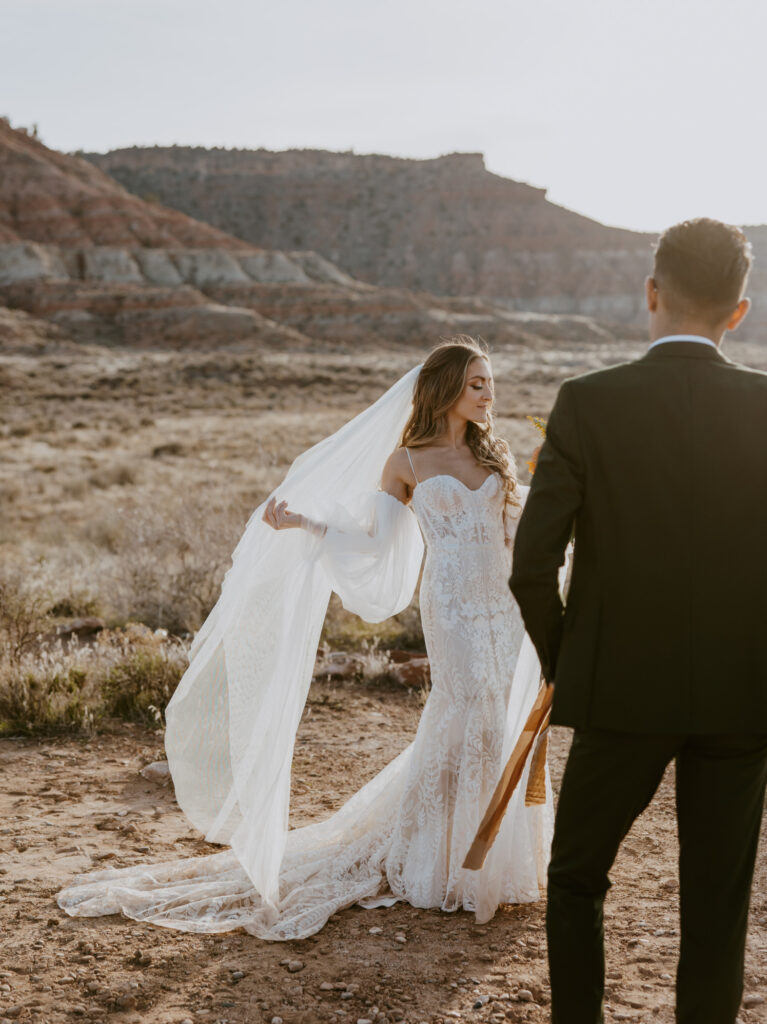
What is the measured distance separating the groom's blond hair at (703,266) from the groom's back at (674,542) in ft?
0.31

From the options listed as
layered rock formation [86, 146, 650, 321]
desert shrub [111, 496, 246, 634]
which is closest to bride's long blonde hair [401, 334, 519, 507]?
desert shrub [111, 496, 246, 634]

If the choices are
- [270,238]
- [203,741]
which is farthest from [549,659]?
[270,238]

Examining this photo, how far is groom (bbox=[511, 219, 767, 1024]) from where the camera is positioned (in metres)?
2.15

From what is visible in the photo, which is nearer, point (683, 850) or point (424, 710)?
point (683, 850)

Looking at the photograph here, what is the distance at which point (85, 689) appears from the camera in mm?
6398

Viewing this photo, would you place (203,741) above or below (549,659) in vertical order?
below

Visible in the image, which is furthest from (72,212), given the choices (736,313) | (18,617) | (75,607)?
(736,313)

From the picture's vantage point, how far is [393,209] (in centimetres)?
9600

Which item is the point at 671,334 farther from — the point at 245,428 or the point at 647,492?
the point at 245,428

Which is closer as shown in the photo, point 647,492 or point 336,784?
Result: point 647,492

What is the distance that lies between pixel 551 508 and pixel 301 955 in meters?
2.02

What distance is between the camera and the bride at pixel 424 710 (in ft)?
12.2

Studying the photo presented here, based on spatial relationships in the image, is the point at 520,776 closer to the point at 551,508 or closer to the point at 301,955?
the point at 301,955

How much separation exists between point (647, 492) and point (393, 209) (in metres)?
98.2
